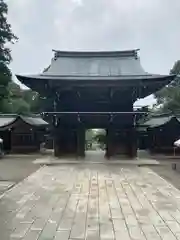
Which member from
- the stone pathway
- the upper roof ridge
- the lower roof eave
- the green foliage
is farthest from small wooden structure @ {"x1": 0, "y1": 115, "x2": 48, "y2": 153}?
the stone pathway

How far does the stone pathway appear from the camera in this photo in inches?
213

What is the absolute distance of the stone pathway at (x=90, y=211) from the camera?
213 inches

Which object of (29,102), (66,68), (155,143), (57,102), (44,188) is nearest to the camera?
(44,188)

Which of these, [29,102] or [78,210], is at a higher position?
[29,102]

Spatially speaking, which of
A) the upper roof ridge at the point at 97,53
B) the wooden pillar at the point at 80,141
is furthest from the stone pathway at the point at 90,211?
the upper roof ridge at the point at 97,53

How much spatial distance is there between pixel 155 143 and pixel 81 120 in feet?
23.4

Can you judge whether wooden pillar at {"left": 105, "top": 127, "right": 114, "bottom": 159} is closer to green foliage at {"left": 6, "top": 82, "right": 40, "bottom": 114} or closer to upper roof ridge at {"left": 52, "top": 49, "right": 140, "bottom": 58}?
upper roof ridge at {"left": 52, "top": 49, "right": 140, "bottom": 58}

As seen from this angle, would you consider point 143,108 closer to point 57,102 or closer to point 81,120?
point 81,120

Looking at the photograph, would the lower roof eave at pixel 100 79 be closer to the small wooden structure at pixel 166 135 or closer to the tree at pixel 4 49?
the small wooden structure at pixel 166 135

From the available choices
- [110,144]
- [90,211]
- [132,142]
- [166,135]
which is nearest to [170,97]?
[166,135]

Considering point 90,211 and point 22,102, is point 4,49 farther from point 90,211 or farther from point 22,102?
point 90,211

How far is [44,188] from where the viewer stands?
10.0 m

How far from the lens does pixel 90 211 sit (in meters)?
6.99

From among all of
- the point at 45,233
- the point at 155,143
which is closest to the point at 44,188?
the point at 45,233
